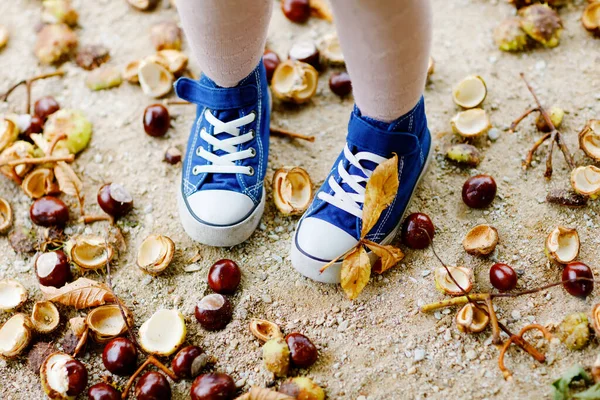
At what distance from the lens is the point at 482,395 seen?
1.18m

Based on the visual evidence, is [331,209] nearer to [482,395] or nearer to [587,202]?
[482,395]

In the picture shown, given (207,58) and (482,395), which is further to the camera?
(207,58)

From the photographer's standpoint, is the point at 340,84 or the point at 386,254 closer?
the point at 386,254

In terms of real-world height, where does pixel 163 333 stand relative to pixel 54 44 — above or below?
below

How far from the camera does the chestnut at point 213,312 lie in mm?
1339

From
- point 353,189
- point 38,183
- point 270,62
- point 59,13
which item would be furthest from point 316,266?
point 59,13

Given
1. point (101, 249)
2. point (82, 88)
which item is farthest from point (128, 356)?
point (82, 88)

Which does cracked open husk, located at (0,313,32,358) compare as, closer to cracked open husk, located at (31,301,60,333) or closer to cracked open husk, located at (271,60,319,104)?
cracked open husk, located at (31,301,60,333)

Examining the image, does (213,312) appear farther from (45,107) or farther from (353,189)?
(45,107)

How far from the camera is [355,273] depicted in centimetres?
134

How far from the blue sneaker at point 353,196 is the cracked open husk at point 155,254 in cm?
32

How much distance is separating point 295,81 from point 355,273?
2.26ft

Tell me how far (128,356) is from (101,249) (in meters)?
0.34

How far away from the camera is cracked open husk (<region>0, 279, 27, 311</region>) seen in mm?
1429
